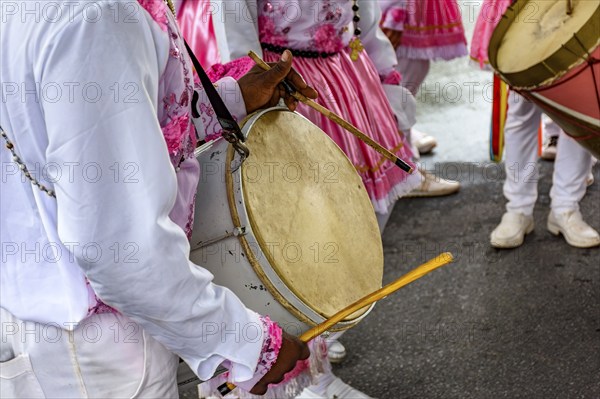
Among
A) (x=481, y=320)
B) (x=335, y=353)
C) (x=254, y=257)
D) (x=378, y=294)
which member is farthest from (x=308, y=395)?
(x=254, y=257)

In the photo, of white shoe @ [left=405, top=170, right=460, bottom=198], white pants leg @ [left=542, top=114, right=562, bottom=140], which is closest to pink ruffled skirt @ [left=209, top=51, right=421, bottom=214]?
white shoe @ [left=405, top=170, right=460, bottom=198]

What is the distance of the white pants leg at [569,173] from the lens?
3.25 meters

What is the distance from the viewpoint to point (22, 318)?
1.22 m

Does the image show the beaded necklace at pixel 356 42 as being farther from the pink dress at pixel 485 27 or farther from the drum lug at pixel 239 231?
the drum lug at pixel 239 231

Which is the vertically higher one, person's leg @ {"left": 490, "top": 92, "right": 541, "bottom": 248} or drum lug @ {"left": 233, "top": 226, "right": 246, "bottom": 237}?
drum lug @ {"left": 233, "top": 226, "right": 246, "bottom": 237}

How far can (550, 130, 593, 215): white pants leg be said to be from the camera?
3.25m

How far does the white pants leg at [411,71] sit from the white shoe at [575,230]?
976 mm

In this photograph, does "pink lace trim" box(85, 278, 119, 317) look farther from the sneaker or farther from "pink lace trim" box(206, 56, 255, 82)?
the sneaker

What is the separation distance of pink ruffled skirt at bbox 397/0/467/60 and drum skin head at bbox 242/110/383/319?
213cm

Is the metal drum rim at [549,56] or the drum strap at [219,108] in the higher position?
the drum strap at [219,108]

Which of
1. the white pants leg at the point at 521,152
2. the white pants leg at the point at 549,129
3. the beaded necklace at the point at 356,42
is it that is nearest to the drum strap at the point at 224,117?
the beaded necklace at the point at 356,42

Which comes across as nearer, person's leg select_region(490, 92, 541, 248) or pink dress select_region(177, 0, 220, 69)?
pink dress select_region(177, 0, 220, 69)

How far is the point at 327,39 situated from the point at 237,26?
0.26 meters

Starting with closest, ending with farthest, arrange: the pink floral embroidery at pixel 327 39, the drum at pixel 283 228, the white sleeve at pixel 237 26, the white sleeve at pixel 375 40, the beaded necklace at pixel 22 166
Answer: the beaded necklace at pixel 22 166
the drum at pixel 283 228
the white sleeve at pixel 237 26
the pink floral embroidery at pixel 327 39
the white sleeve at pixel 375 40
